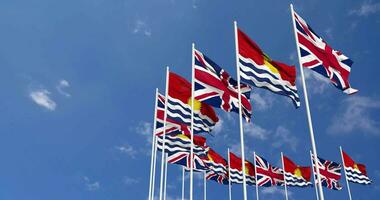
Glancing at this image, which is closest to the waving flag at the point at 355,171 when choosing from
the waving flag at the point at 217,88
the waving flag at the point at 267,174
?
the waving flag at the point at 267,174

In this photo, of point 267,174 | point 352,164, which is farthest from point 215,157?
point 352,164

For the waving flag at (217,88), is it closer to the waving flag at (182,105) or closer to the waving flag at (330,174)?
the waving flag at (182,105)

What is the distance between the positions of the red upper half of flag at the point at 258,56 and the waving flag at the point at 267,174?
1800cm

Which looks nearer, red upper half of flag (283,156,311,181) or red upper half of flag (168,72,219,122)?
red upper half of flag (168,72,219,122)

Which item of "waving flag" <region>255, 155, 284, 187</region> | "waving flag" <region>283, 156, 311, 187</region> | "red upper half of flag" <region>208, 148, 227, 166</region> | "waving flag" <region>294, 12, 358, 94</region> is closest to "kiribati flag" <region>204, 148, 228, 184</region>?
"red upper half of flag" <region>208, 148, 227, 166</region>

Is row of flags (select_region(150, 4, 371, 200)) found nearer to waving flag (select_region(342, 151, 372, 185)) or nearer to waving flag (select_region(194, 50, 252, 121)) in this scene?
waving flag (select_region(194, 50, 252, 121))

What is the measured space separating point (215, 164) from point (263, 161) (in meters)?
5.41

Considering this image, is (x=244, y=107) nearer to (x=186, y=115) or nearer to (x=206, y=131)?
(x=206, y=131)

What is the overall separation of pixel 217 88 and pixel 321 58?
4840 millimetres

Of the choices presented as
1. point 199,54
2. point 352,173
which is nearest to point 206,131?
point 199,54

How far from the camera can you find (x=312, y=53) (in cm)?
1587

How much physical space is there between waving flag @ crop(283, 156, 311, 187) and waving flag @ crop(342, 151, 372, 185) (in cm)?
339

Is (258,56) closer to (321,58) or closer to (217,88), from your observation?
(217,88)

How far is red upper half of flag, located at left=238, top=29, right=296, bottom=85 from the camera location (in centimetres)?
1656
